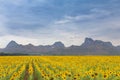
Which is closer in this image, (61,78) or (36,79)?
(61,78)

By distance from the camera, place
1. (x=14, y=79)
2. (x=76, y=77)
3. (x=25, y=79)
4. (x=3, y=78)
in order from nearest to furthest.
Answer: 1. (x=76, y=77)
2. (x=14, y=79)
3. (x=3, y=78)
4. (x=25, y=79)

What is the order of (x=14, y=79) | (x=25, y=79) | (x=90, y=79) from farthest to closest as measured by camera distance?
(x=25, y=79) → (x=14, y=79) → (x=90, y=79)

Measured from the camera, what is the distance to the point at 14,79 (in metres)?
17.2

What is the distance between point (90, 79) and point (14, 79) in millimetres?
4366

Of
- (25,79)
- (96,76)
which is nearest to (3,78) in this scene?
(25,79)

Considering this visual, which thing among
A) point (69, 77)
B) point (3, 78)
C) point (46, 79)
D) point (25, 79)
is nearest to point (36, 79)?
point (25, 79)

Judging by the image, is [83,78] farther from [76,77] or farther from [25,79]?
[25,79]

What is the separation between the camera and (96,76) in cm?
1573

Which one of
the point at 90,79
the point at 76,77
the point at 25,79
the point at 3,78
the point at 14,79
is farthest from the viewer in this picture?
the point at 25,79

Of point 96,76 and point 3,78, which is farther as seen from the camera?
point 3,78

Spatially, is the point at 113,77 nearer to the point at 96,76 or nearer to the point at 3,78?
the point at 96,76

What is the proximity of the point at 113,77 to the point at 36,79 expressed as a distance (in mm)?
9248

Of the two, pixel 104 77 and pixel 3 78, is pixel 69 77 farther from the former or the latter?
pixel 3 78

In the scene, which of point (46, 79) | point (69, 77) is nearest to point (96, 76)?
point (69, 77)
